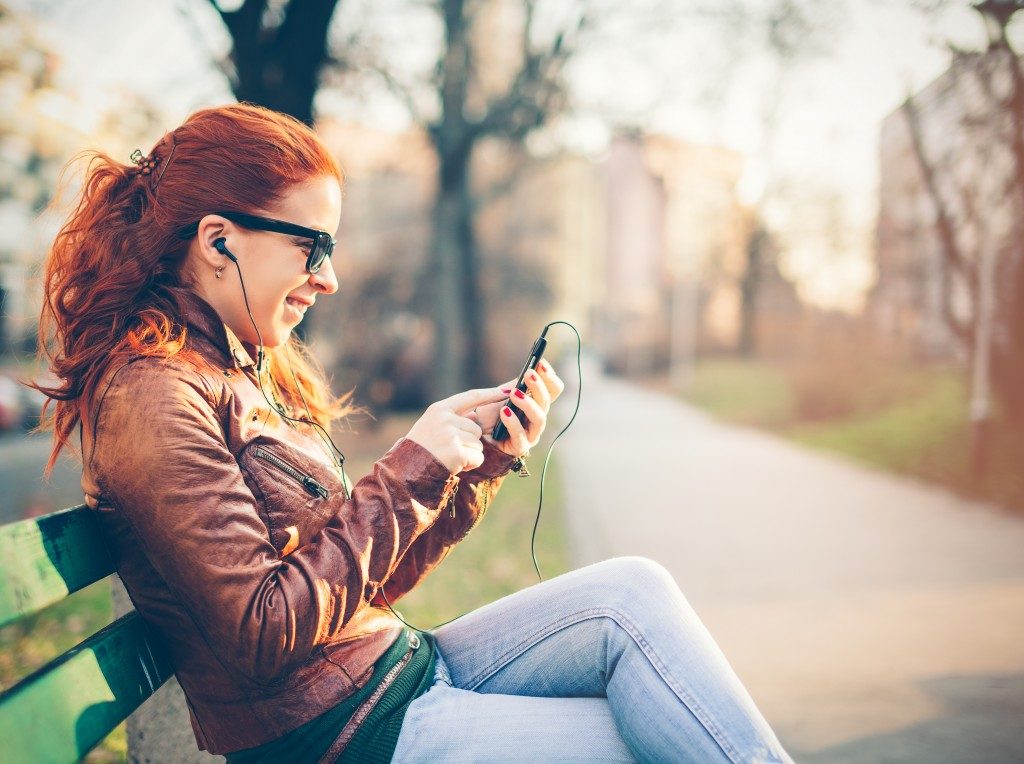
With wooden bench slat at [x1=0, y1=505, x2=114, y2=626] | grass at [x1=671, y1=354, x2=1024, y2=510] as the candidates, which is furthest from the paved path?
wooden bench slat at [x1=0, y1=505, x2=114, y2=626]

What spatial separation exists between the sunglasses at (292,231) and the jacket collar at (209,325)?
13 centimetres

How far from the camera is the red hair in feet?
4.91

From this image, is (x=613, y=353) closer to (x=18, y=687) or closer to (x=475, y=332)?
(x=475, y=332)

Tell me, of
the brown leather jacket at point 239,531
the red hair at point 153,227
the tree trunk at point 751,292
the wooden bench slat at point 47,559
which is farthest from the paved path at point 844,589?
the tree trunk at point 751,292

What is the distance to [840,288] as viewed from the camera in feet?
59.5

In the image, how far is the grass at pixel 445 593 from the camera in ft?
12.8

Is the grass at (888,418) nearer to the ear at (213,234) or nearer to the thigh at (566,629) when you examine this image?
the thigh at (566,629)

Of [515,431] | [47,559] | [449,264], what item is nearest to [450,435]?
[515,431]

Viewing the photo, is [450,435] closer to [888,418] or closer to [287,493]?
[287,493]

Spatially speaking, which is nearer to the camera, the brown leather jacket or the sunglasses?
the brown leather jacket

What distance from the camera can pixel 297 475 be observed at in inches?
61.0

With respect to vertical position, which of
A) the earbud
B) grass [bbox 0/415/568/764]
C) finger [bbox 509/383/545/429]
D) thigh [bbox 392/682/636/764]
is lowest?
grass [bbox 0/415/568/764]

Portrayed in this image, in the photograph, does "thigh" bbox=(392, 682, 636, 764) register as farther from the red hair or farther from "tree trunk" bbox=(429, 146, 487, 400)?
"tree trunk" bbox=(429, 146, 487, 400)

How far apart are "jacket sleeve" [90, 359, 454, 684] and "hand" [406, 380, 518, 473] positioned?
0.19m
